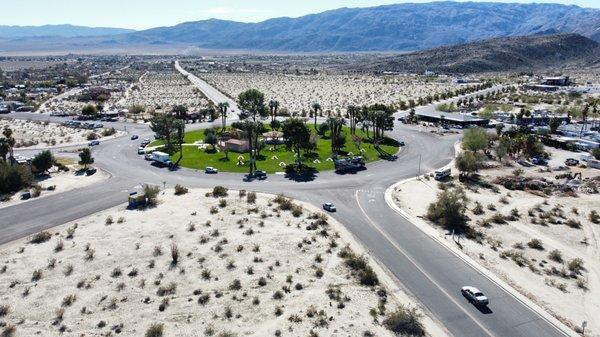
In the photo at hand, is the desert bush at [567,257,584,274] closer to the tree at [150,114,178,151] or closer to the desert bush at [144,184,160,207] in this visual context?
the desert bush at [144,184,160,207]

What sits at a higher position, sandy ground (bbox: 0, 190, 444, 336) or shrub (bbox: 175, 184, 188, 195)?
shrub (bbox: 175, 184, 188, 195)

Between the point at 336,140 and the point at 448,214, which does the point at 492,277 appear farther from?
the point at 336,140

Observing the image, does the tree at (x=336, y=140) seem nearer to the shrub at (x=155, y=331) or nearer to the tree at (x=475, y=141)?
the tree at (x=475, y=141)

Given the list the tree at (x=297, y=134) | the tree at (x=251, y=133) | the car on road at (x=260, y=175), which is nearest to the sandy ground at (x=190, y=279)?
the car on road at (x=260, y=175)

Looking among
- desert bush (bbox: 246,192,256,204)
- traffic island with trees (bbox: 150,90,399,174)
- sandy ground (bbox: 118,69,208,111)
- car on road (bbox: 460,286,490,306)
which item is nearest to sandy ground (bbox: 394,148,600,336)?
car on road (bbox: 460,286,490,306)

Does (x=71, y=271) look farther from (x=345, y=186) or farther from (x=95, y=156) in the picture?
(x=95, y=156)

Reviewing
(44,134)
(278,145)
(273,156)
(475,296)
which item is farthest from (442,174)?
(44,134)
